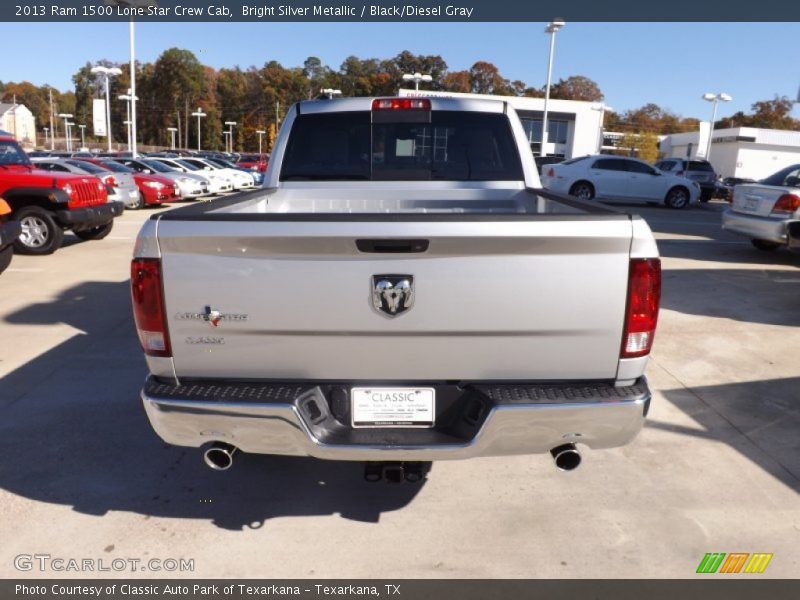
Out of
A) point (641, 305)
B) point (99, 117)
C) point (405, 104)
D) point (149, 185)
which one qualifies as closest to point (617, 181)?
point (149, 185)

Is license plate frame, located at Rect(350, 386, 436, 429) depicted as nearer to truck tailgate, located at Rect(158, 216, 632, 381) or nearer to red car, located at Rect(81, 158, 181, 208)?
truck tailgate, located at Rect(158, 216, 632, 381)

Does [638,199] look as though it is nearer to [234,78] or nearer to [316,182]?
[316,182]

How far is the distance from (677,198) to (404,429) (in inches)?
898

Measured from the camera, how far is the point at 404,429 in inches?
109

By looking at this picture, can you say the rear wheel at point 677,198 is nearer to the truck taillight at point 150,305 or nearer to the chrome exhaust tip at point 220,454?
the chrome exhaust tip at point 220,454

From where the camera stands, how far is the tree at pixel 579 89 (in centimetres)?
12138

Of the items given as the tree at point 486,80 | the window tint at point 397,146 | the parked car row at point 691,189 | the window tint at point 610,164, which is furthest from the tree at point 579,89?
the window tint at point 397,146

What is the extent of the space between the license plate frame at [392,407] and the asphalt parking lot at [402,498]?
731 mm

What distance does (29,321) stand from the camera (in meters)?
6.89

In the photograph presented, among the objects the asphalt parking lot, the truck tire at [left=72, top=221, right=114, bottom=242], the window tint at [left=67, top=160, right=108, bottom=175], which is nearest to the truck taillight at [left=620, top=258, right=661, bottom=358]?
the asphalt parking lot

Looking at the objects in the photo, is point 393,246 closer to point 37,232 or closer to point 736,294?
point 736,294

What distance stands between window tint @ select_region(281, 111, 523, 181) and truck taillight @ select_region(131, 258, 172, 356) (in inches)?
79.9

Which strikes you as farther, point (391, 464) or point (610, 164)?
point (610, 164)
